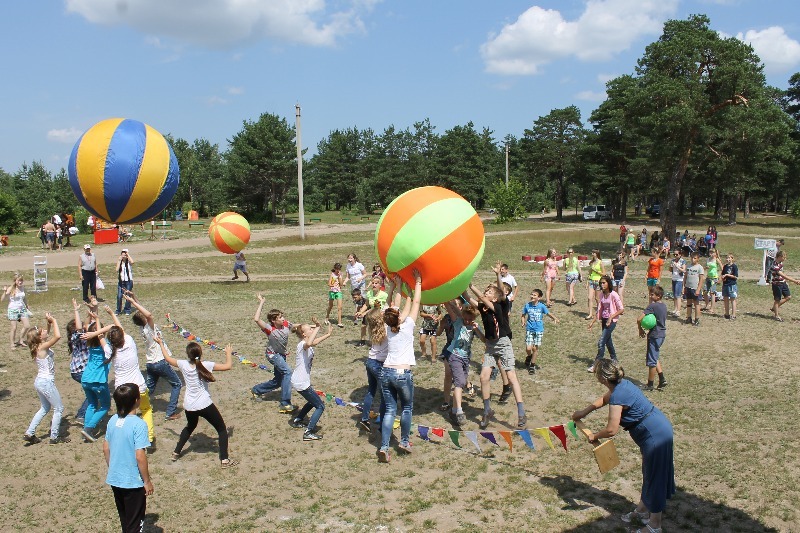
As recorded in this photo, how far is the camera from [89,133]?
28.7 feet

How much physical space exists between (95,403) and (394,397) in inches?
161

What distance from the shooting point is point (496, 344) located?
838cm

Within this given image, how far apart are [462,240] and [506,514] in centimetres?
303

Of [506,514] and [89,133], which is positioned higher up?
[89,133]

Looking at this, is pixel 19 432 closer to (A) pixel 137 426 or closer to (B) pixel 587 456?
(A) pixel 137 426

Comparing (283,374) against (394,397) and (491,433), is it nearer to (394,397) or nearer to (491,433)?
(394,397)

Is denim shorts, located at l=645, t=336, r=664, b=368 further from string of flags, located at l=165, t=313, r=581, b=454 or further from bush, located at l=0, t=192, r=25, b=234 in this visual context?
bush, located at l=0, t=192, r=25, b=234

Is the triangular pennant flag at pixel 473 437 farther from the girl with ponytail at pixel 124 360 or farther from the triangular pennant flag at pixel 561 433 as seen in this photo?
the girl with ponytail at pixel 124 360

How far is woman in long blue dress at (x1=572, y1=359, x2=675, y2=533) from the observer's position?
5.45 m

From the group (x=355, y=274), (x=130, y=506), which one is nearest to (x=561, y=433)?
(x=130, y=506)

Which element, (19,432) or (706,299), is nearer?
(19,432)

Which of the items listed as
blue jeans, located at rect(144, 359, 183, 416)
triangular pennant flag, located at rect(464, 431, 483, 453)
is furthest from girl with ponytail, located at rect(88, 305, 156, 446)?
triangular pennant flag, located at rect(464, 431, 483, 453)

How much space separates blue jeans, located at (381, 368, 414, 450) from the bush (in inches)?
1779

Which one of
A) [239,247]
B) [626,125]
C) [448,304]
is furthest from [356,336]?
[626,125]
